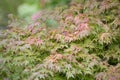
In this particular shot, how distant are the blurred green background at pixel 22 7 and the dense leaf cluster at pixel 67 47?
9.26 ft

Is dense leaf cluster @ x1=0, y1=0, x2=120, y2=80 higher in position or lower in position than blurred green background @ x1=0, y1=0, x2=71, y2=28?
lower

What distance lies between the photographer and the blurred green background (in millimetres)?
6698

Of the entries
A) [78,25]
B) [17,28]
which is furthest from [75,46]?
[17,28]

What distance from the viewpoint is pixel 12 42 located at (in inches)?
131

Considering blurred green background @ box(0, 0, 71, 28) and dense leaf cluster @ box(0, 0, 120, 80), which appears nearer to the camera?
dense leaf cluster @ box(0, 0, 120, 80)

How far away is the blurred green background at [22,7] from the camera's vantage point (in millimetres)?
6698

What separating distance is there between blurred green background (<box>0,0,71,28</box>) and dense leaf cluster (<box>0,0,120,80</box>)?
2821mm

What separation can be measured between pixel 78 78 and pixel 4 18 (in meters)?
5.19

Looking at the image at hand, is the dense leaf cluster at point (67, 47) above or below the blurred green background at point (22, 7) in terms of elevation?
below

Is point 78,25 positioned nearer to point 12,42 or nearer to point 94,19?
point 94,19

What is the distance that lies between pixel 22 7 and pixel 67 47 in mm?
4402

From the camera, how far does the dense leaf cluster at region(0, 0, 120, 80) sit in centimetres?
298

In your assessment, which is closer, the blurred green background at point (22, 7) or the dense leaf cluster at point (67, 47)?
the dense leaf cluster at point (67, 47)

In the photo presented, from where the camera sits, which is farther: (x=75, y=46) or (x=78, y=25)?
(x=78, y=25)
